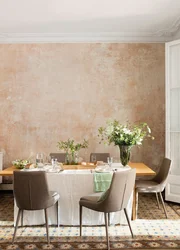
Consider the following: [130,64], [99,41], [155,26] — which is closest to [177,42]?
[155,26]

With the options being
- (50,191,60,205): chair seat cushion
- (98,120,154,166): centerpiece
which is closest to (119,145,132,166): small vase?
(98,120,154,166): centerpiece

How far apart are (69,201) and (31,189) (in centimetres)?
78

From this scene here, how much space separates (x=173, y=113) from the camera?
5473 millimetres

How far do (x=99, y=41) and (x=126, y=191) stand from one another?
377cm

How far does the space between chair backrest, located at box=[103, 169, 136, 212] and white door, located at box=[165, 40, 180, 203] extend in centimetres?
212

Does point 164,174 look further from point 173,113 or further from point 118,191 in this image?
point 118,191

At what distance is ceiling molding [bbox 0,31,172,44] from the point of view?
6.27 metres

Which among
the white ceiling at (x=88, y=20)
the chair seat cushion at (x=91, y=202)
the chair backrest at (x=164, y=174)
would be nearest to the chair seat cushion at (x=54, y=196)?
the chair seat cushion at (x=91, y=202)

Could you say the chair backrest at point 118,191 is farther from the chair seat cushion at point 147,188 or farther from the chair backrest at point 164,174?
the chair backrest at point 164,174

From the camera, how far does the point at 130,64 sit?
6312mm

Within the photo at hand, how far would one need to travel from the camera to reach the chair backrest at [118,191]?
11.0 feet

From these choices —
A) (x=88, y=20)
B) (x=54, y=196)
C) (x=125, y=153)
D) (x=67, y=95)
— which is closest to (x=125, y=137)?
(x=125, y=153)

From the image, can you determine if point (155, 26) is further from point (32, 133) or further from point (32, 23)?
point (32, 133)

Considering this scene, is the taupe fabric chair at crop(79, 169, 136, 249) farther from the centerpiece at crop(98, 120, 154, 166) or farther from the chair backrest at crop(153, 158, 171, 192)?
the chair backrest at crop(153, 158, 171, 192)
